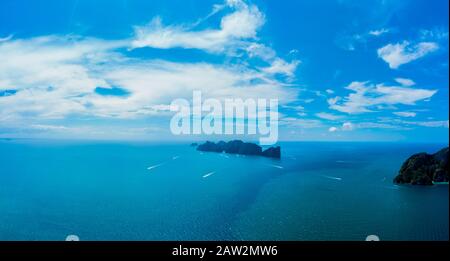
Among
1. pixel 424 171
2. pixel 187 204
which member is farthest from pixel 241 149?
pixel 187 204

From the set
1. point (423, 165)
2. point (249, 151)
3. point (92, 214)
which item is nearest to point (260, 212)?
point (92, 214)

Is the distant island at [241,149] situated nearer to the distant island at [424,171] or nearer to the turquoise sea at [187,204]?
the turquoise sea at [187,204]

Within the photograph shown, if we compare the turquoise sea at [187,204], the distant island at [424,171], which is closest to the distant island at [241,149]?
the turquoise sea at [187,204]

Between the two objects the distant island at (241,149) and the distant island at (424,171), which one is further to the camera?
the distant island at (241,149)

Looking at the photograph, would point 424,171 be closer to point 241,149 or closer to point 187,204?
point 187,204
